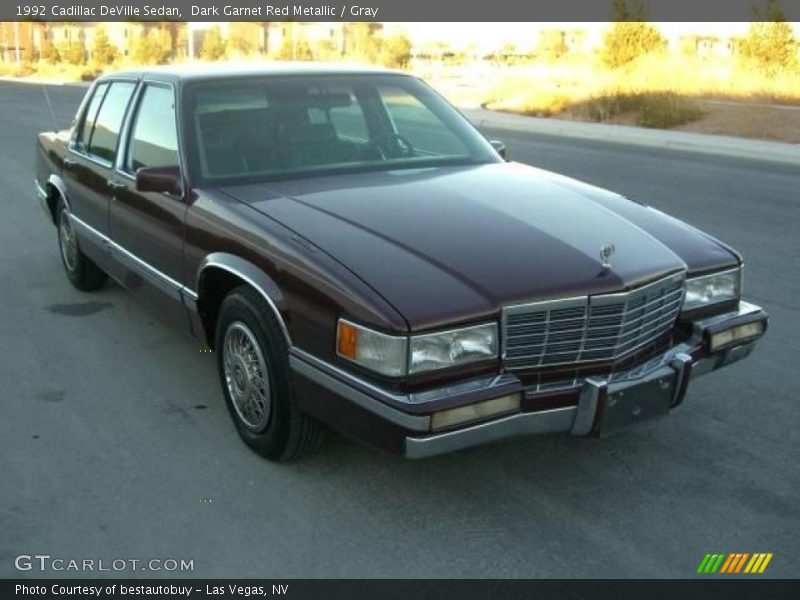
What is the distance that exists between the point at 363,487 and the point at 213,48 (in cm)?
5974

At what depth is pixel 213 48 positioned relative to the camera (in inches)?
2334

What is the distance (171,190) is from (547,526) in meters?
2.34

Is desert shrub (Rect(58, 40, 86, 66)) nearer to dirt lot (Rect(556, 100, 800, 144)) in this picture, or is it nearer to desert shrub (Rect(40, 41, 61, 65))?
desert shrub (Rect(40, 41, 61, 65))

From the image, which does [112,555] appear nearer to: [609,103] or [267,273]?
[267,273]

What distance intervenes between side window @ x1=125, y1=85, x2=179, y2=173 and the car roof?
0.38 feet

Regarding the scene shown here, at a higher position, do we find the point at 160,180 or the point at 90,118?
the point at 90,118

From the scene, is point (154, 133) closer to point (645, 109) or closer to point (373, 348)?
point (373, 348)

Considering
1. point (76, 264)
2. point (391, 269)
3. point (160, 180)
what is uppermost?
point (160, 180)

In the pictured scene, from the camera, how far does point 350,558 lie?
312 centimetres

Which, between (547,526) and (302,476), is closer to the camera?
(547,526)

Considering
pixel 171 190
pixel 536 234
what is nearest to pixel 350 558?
pixel 536 234

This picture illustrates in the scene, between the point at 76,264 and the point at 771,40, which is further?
the point at 771,40

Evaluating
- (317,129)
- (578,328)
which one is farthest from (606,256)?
(317,129)

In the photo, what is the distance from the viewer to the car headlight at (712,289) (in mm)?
3746
